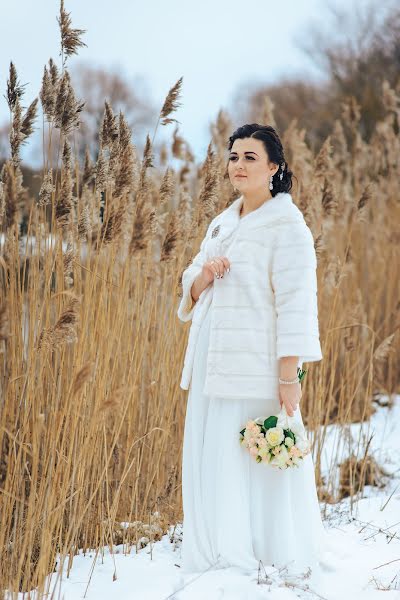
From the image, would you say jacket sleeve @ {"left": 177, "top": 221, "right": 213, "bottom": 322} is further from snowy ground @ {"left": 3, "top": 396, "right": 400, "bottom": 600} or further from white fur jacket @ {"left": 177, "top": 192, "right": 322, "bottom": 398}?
snowy ground @ {"left": 3, "top": 396, "right": 400, "bottom": 600}

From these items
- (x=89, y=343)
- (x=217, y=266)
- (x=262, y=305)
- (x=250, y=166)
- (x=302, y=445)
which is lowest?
(x=302, y=445)

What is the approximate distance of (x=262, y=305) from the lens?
2.31 metres

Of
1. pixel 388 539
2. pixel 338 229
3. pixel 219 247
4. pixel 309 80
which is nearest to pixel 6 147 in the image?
pixel 219 247

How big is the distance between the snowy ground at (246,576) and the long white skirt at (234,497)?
6 cm

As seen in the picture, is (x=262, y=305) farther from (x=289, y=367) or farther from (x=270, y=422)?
(x=270, y=422)

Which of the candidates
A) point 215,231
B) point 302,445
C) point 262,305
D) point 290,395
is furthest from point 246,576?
point 215,231

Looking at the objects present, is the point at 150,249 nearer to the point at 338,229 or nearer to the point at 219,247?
the point at 219,247

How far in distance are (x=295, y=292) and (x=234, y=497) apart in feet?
2.26

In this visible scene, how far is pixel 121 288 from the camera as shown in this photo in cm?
268

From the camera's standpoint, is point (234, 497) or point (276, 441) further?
point (234, 497)

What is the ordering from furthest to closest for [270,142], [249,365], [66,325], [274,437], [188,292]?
[188,292]
[270,142]
[249,365]
[274,437]
[66,325]

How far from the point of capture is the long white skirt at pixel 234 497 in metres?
2.35

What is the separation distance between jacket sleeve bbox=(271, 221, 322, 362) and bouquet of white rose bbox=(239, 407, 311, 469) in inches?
8.2

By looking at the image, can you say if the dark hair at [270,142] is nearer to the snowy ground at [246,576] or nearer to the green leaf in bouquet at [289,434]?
the green leaf in bouquet at [289,434]
